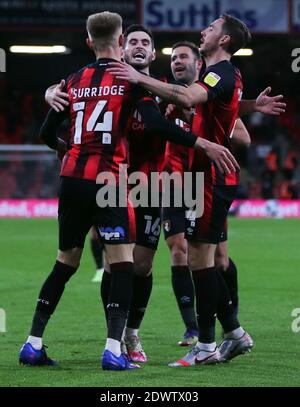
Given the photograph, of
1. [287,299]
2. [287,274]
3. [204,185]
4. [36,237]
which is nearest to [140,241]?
[204,185]

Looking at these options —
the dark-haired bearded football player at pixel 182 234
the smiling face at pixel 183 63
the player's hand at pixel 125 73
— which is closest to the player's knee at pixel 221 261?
the dark-haired bearded football player at pixel 182 234

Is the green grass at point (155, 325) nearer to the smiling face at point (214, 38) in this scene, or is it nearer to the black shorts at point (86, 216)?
the black shorts at point (86, 216)

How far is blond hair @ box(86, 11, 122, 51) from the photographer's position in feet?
19.0

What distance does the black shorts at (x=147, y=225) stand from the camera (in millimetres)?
6590

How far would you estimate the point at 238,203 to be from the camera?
85.9 feet

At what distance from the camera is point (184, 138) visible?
575 centimetres

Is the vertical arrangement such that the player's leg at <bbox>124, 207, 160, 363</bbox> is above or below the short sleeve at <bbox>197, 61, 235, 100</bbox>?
below

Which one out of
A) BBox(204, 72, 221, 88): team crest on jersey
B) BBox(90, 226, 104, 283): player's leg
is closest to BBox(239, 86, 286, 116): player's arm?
BBox(204, 72, 221, 88): team crest on jersey

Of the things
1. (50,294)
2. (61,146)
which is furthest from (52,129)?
(50,294)

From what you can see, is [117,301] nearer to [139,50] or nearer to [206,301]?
[206,301]

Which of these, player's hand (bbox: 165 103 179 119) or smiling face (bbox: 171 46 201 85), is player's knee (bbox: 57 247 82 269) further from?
smiling face (bbox: 171 46 201 85)

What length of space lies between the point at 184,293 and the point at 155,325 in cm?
90

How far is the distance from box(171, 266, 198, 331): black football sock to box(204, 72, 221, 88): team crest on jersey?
6.56ft

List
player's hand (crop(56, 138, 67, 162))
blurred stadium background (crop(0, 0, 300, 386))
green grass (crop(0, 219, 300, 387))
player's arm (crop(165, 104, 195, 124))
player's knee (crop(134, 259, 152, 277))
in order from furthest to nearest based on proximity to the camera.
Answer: blurred stadium background (crop(0, 0, 300, 386)), player's arm (crop(165, 104, 195, 124)), player's knee (crop(134, 259, 152, 277)), player's hand (crop(56, 138, 67, 162)), green grass (crop(0, 219, 300, 387))
